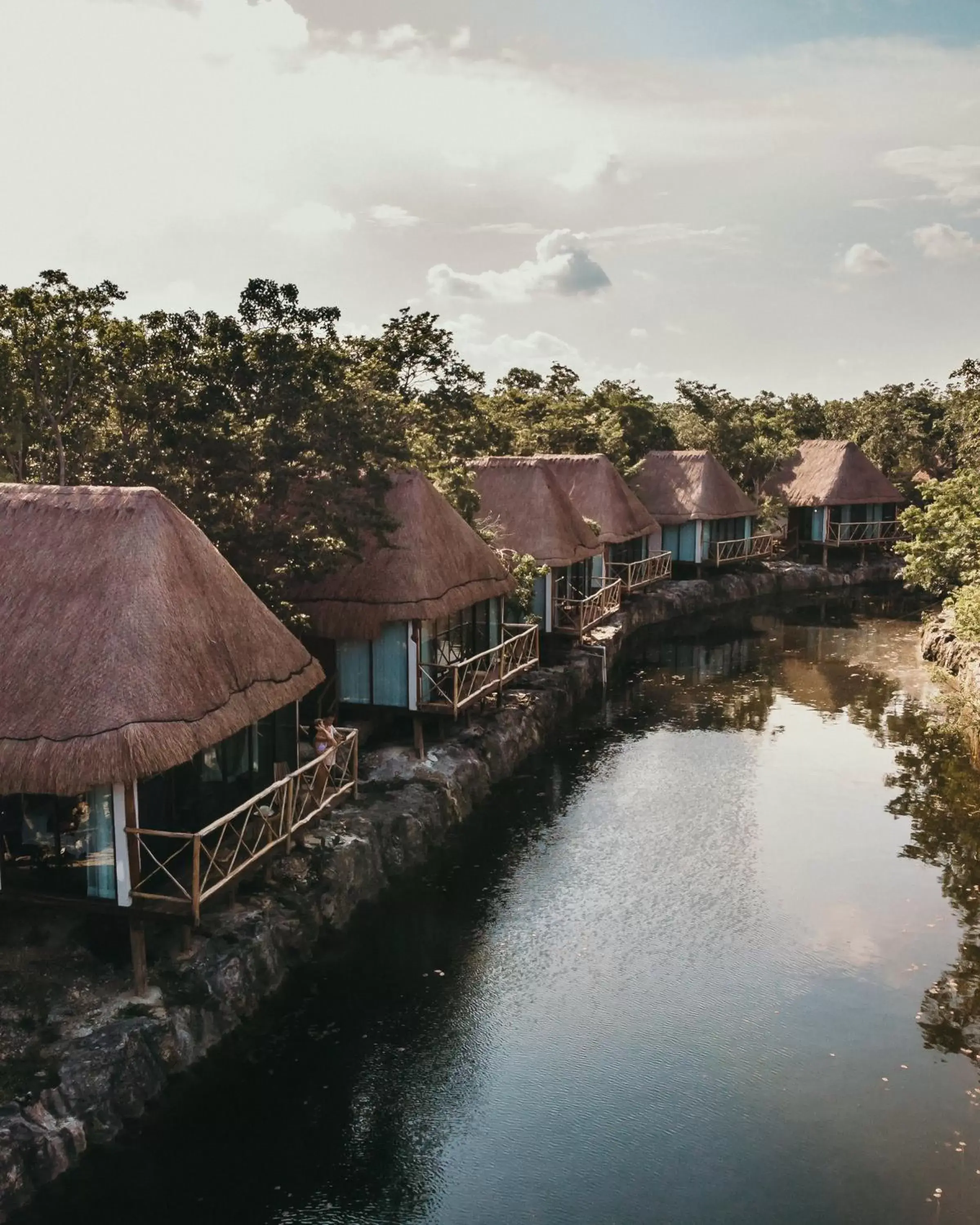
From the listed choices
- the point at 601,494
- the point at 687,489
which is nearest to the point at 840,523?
the point at 687,489

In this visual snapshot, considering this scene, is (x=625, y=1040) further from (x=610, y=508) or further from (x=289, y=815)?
(x=610, y=508)

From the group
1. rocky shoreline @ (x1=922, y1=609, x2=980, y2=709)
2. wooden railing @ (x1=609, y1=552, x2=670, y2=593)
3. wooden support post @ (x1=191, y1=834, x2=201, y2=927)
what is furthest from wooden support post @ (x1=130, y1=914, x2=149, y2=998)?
wooden railing @ (x1=609, y1=552, x2=670, y2=593)

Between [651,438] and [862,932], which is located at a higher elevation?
[651,438]

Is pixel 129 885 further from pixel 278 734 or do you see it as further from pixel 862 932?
pixel 862 932

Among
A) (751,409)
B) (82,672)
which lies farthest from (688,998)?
(751,409)

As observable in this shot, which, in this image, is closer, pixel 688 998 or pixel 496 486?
pixel 688 998

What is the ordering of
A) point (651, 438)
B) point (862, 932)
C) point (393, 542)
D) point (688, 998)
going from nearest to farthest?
point (688, 998)
point (862, 932)
point (393, 542)
point (651, 438)

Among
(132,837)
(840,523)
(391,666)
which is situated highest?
(840,523)

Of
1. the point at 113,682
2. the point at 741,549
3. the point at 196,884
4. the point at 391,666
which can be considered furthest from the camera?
the point at 741,549
